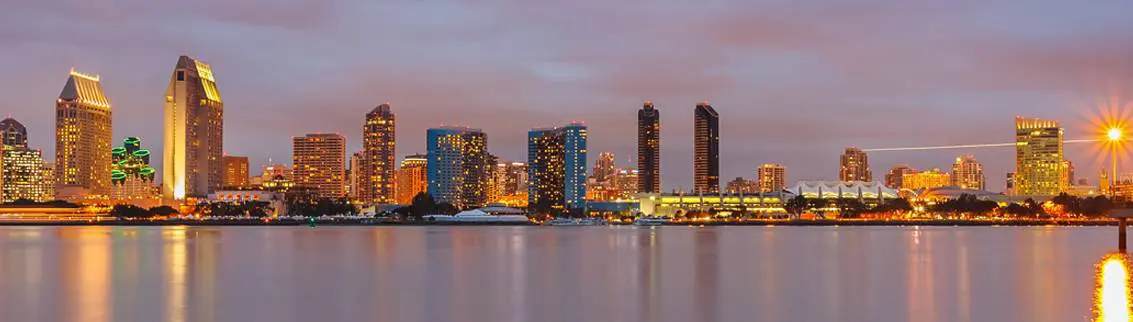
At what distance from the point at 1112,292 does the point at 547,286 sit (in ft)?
66.9

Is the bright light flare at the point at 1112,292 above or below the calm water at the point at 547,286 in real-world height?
above

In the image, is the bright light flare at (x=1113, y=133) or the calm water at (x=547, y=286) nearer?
the calm water at (x=547, y=286)

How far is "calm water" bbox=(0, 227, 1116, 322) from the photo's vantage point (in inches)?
Result: 1341

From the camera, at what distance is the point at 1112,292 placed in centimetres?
3981

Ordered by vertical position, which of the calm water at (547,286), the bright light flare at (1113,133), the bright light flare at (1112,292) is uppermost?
the bright light flare at (1113,133)

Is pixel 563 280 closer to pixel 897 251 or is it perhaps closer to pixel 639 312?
pixel 639 312

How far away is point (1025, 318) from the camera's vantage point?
109ft

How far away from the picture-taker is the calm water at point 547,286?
112 feet

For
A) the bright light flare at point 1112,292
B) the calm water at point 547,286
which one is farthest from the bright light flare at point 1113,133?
the bright light flare at point 1112,292

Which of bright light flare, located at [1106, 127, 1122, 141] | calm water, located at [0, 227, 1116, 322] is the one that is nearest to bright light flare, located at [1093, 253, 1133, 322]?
calm water, located at [0, 227, 1116, 322]

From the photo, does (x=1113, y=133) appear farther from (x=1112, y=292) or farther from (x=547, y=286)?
(x=547, y=286)

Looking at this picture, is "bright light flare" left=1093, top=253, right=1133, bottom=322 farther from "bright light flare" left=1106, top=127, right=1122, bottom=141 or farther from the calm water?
"bright light flare" left=1106, top=127, right=1122, bottom=141

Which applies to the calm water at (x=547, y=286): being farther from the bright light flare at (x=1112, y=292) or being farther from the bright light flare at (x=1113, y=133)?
the bright light flare at (x=1113, y=133)

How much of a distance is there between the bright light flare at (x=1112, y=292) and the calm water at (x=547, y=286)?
0.66 metres
